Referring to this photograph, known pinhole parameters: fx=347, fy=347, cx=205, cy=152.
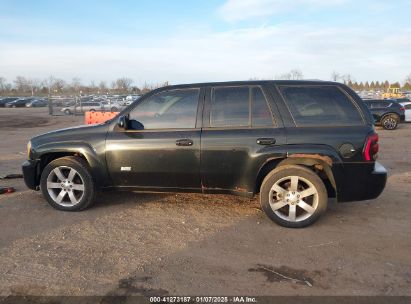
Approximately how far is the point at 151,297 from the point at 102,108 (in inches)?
1364

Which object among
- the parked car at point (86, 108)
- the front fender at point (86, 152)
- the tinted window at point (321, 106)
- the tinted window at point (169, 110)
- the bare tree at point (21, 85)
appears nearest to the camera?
the tinted window at point (321, 106)

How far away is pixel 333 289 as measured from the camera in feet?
9.53

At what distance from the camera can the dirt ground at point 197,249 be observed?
2.97m

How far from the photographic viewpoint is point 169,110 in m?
4.52

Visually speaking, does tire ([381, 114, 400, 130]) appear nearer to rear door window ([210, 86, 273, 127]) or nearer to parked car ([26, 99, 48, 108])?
rear door window ([210, 86, 273, 127])

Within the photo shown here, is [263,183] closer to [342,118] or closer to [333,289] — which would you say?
[342,118]

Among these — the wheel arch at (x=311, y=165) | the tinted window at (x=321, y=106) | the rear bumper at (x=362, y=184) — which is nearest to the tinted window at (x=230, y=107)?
the tinted window at (x=321, y=106)

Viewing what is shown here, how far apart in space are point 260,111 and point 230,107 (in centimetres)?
38

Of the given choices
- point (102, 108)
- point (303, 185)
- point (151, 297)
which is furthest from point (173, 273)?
point (102, 108)

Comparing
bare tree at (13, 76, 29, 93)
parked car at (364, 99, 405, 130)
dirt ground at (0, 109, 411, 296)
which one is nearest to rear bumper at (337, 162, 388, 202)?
dirt ground at (0, 109, 411, 296)

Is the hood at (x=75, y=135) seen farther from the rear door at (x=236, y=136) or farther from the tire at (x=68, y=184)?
the rear door at (x=236, y=136)

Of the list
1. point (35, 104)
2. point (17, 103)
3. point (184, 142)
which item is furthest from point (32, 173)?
point (17, 103)

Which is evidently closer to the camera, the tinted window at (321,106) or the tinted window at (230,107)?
the tinted window at (321,106)

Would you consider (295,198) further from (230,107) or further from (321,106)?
(230,107)
